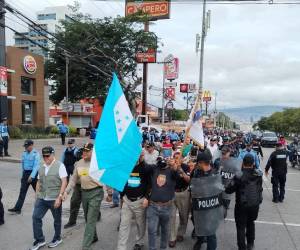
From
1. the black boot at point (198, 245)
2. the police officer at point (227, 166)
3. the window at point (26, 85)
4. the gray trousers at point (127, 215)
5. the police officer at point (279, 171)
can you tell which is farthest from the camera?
the window at point (26, 85)

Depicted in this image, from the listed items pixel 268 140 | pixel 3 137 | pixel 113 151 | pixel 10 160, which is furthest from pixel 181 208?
pixel 268 140

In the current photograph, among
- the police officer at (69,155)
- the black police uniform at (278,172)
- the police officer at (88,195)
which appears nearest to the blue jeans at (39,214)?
the police officer at (88,195)

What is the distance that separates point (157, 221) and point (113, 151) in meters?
1.38

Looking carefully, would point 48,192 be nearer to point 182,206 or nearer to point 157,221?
point 157,221

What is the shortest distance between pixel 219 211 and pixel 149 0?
108 feet

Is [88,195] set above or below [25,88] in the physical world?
below

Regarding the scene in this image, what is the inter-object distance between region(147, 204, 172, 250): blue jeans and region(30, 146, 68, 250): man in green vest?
4.83ft

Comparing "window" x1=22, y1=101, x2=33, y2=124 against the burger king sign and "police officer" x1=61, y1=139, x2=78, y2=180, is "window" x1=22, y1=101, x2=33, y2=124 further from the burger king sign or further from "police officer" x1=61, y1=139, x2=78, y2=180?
"police officer" x1=61, y1=139, x2=78, y2=180

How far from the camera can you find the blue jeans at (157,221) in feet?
17.9

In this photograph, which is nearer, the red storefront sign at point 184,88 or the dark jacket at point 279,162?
the dark jacket at point 279,162

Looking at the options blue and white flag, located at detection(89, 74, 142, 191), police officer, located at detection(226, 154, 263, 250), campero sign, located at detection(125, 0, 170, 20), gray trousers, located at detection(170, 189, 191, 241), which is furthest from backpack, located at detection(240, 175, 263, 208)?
campero sign, located at detection(125, 0, 170, 20)

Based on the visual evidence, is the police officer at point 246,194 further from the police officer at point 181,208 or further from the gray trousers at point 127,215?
the gray trousers at point 127,215

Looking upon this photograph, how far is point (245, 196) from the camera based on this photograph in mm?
5715

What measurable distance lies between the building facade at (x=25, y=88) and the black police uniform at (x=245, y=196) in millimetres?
29278
